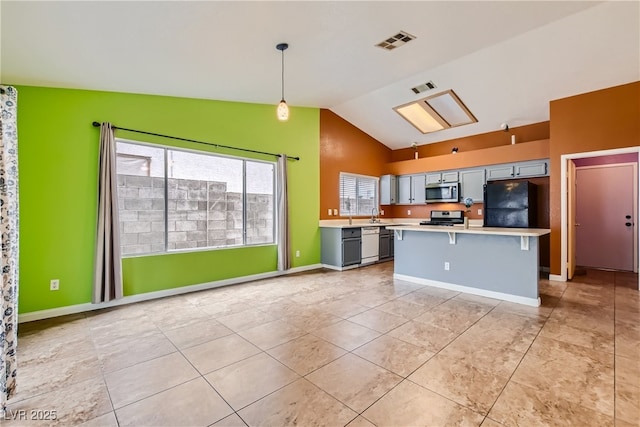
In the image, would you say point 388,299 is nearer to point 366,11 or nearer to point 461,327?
point 461,327

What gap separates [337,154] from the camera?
645 cm

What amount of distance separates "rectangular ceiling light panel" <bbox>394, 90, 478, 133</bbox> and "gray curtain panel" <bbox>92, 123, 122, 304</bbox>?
494 cm

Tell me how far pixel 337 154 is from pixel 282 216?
2.11 m

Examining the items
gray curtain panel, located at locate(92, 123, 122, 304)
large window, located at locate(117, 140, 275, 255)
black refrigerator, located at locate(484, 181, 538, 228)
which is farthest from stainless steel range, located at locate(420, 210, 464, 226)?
gray curtain panel, located at locate(92, 123, 122, 304)

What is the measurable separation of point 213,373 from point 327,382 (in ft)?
2.84

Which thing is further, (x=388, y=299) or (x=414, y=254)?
(x=414, y=254)

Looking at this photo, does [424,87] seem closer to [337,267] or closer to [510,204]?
[510,204]

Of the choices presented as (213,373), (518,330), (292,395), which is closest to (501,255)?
(518,330)

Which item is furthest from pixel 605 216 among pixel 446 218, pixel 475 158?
pixel 446 218

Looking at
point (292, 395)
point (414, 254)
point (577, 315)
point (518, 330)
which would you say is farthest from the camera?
point (414, 254)

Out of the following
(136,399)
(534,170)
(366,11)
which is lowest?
(136,399)

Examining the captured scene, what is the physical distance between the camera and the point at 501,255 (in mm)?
3822

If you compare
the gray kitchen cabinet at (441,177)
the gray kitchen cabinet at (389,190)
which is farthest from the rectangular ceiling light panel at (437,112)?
the gray kitchen cabinet at (389,190)

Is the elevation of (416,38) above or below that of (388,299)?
above
